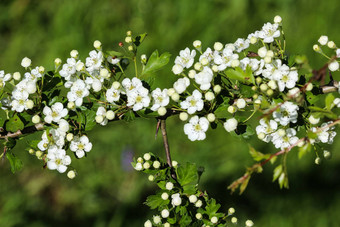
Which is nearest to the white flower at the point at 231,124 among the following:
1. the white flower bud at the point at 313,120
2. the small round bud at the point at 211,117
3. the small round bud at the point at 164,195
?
the small round bud at the point at 211,117

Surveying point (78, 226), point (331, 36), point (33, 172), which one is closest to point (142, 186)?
point (78, 226)

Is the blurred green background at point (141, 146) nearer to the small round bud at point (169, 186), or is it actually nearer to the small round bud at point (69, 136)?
the small round bud at point (169, 186)

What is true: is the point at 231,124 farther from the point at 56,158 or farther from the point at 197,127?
the point at 56,158

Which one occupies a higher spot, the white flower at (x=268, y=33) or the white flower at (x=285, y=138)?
the white flower at (x=268, y=33)

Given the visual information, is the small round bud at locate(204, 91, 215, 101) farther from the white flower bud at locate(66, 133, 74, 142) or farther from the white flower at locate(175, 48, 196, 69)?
the white flower bud at locate(66, 133, 74, 142)

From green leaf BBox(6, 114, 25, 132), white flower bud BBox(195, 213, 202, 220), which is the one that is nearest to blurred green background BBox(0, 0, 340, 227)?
white flower bud BBox(195, 213, 202, 220)
